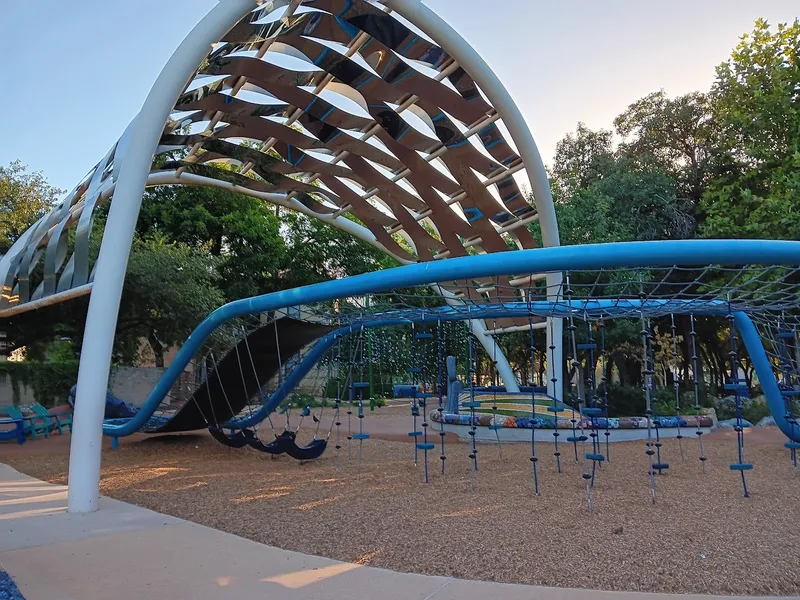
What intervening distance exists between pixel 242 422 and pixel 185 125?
21.1ft

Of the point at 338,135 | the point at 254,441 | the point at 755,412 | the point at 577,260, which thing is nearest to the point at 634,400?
the point at 755,412

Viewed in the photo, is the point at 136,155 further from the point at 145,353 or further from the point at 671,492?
the point at 145,353

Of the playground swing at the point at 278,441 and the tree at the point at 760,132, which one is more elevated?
the tree at the point at 760,132

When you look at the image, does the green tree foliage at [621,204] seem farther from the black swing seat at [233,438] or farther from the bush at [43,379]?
the bush at [43,379]

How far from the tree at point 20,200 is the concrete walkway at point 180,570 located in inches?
1096

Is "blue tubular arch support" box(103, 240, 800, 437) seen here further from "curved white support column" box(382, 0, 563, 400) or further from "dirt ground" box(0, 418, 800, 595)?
"curved white support column" box(382, 0, 563, 400)

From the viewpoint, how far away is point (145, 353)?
33.3 metres

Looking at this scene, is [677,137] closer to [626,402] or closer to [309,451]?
[626,402]

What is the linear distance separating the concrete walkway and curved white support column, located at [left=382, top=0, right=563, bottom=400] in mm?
5682

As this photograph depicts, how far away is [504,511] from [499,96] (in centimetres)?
898

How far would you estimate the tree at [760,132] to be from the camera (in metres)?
19.9

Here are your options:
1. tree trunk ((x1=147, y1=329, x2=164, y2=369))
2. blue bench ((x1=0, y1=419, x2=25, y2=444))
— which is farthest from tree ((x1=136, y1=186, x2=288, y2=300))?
blue bench ((x1=0, y1=419, x2=25, y2=444))

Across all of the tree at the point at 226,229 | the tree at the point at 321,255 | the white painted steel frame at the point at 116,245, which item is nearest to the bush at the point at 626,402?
the tree at the point at 321,255

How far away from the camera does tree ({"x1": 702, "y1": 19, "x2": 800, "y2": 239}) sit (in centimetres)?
1991
